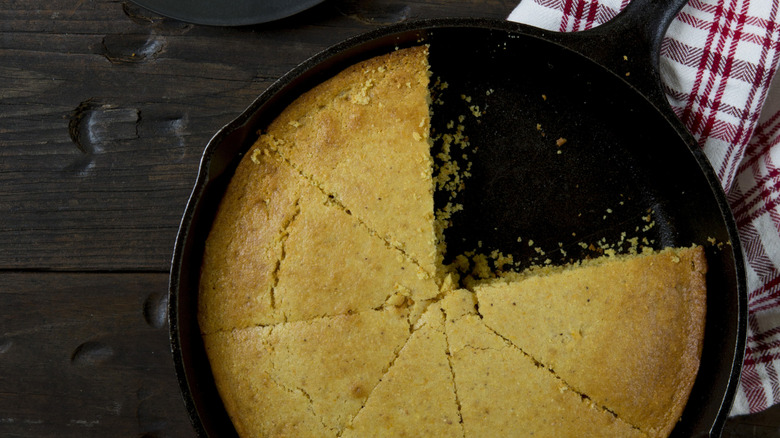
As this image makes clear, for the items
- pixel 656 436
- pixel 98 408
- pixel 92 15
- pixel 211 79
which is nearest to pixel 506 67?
pixel 211 79

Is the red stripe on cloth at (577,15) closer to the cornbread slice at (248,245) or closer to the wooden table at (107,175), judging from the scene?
the wooden table at (107,175)

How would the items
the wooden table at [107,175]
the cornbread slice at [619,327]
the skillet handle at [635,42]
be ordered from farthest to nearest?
the wooden table at [107,175]
the cornbread slice at [619,327]
the skillet handle at [635,42]

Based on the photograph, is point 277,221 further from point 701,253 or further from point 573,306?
point 701,253

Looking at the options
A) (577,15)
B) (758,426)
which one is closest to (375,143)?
(577,15)

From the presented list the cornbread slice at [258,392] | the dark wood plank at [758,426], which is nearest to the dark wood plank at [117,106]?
the cornbread slice at [258,392]

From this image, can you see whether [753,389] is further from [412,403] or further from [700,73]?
[412,403]

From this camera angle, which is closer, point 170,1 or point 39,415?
point 170,1
